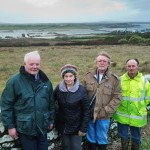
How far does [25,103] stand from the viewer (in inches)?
153

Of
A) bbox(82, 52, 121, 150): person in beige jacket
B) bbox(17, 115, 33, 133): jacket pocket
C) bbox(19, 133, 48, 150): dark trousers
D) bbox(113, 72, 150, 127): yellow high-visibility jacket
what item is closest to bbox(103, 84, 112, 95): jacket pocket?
bbox(82, 52, 121, 150): person in beige jacket

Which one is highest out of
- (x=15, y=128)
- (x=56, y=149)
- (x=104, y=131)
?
(x=15, y=128)

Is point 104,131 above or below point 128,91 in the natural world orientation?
below

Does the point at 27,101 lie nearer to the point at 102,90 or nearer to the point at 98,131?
the point at 102,90

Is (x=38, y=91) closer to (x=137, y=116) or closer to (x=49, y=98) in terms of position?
(x=49, y=98)

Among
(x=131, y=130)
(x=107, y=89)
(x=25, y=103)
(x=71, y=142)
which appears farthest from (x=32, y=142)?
(x=131, y=130)

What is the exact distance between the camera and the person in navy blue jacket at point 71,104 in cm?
429

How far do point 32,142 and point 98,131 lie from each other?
47.4 inches

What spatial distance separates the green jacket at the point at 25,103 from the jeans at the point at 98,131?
1.09 metres

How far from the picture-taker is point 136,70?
4.88 m

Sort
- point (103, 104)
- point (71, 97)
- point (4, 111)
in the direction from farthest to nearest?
point (103, 104) → point (71, 97) → point (4, 111)

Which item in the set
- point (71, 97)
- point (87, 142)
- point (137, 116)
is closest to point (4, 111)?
point (71, 97)

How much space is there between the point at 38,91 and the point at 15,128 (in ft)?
1.91

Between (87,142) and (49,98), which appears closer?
(49,98)
